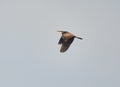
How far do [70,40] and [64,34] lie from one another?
26cm

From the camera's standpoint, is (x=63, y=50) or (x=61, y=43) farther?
(x=61, y=43)

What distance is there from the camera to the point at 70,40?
378 centimetres

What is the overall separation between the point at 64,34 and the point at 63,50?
18.3 inches

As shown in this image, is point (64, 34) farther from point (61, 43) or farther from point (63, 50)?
point (63, 50)

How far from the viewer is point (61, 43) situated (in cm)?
396

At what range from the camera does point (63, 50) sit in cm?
364

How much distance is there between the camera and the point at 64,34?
13.0 feet

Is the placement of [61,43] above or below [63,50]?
above

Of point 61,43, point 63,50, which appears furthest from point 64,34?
point 63,50

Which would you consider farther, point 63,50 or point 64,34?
point 64,34

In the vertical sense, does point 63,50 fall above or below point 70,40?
below

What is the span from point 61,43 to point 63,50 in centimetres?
34
